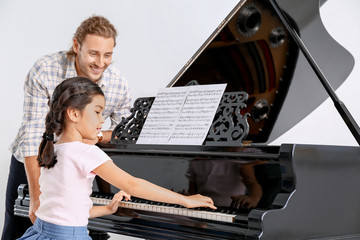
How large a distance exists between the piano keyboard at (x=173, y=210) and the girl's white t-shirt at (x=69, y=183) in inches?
17.0

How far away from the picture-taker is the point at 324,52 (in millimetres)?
3520

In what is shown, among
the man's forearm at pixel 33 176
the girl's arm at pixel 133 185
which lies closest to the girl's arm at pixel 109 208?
the girl's arm at pixel 133 185

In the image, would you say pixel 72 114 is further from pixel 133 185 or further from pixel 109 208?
pixel 109 208

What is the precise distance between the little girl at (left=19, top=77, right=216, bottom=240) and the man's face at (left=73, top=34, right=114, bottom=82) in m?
0.92

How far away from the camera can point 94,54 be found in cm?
304

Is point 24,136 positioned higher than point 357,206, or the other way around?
point 24,136

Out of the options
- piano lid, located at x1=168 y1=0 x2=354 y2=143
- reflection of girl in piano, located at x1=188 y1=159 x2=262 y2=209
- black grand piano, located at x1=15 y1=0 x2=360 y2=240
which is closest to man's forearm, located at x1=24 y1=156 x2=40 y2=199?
black grand piano, located at x1=15 y1=0 x2=360 y2=240

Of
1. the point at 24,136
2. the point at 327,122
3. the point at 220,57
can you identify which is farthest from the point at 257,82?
the point at 327,122

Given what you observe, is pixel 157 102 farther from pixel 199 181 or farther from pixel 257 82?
pixel 257 82

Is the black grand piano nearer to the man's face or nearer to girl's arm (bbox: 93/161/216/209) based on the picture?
girl's arm (bbox: 93/161/216/209)

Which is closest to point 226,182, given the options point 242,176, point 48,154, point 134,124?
point 242,176

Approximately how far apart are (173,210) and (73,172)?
516mm

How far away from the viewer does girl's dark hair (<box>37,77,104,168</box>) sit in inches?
81.5

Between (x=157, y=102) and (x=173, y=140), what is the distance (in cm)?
30
